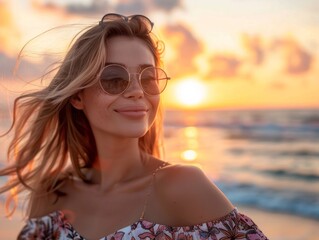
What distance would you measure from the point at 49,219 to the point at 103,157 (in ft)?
1.88

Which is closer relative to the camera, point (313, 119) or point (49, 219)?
point (49, 219)

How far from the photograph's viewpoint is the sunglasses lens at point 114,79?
319cm

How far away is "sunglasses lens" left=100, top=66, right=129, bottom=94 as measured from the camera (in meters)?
3.19

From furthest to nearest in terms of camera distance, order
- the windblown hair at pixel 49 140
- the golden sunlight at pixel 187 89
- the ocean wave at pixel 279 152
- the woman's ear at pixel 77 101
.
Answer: the ocean wave at pixel 279 152 → the golden sunlight at pixel 187 89 → the windblown hair at pixel 49 140 → the woman's ear at pixel 77 101

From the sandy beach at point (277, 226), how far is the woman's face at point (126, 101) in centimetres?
314

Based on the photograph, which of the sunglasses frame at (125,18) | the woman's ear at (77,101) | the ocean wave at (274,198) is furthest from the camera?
the ocean wave at (274,198)

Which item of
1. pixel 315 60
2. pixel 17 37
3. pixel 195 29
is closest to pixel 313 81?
pixel 315 60

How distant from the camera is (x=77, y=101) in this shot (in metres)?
3.59

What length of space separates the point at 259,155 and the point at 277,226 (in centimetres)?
896

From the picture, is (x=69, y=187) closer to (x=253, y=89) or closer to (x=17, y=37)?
(x=17, y=37)

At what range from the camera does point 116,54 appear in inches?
128

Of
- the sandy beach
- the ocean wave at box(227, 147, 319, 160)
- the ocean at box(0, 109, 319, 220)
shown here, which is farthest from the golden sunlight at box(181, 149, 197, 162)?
the sandy beach

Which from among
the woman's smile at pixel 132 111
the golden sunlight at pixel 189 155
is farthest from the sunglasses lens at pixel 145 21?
the golden sunlight at pixel 189 155

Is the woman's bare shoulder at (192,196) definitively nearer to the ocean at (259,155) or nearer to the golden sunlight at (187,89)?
the ocean at (259,155)
